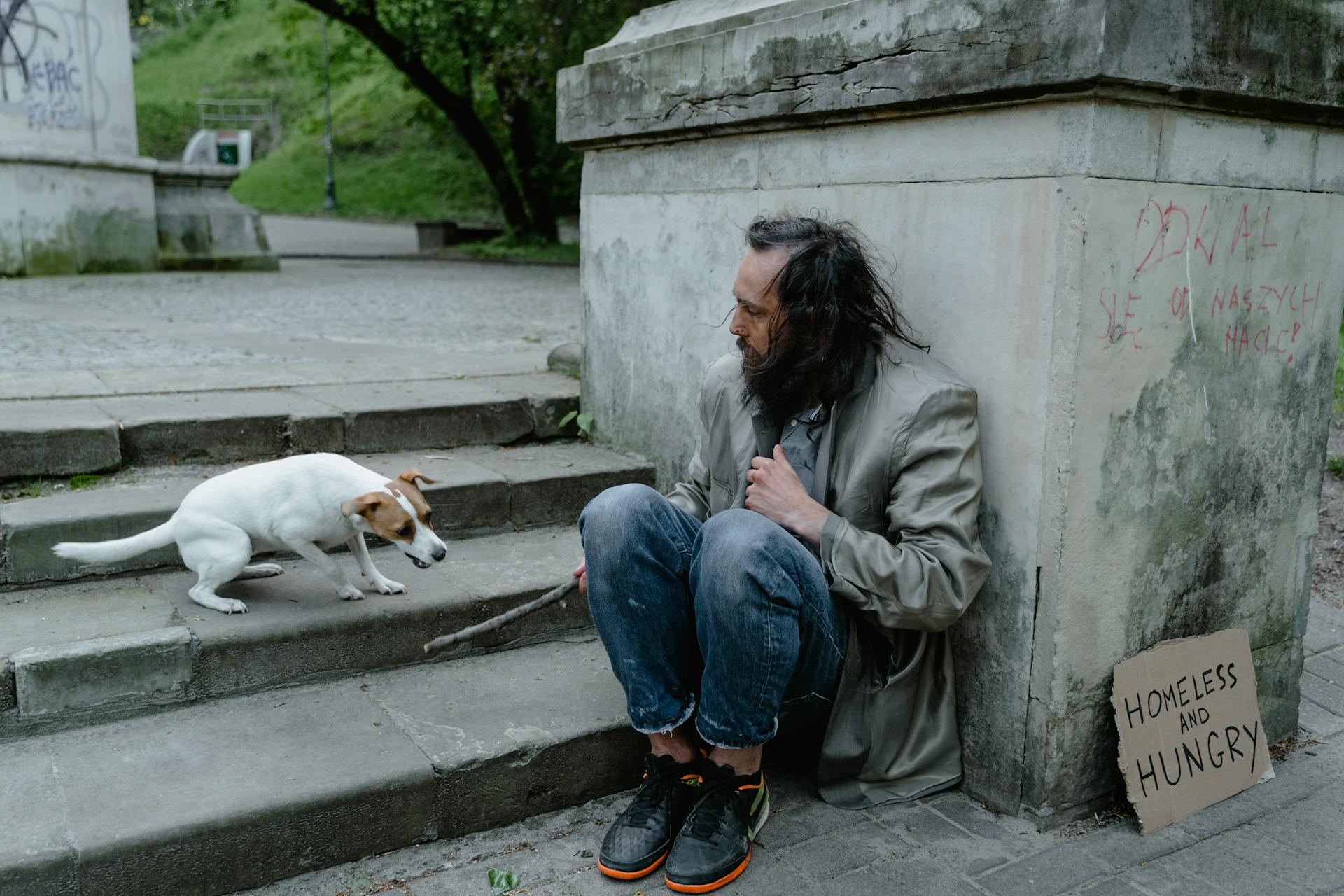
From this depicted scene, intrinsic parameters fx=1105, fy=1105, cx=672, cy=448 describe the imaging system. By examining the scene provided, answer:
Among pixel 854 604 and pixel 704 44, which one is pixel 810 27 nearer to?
pixel 704 44

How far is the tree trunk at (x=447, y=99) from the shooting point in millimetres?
15430

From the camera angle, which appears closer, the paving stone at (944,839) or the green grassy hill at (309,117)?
the paving stone at (944,839)

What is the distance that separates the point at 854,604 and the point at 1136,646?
0.83m

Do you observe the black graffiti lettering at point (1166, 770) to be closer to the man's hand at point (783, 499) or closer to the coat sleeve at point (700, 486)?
the man's hand at point (783, 499)

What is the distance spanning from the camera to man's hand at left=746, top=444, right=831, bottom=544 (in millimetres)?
2492

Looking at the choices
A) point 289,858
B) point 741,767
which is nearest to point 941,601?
point 741,767

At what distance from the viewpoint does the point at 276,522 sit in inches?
118

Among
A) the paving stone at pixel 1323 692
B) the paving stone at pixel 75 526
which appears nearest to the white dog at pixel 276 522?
the paving stone at pixel 75 526

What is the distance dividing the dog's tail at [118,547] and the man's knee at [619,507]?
4.17 feet

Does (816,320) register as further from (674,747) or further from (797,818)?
(797,818)

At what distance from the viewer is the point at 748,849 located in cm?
252

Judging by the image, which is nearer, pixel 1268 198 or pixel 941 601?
pixel 941 601

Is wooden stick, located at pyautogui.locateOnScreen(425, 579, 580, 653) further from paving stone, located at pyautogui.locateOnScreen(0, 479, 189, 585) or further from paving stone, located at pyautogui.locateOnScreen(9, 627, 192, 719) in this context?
paving stone, located at pyautogui.locateOnScreen(0, 479, 189, 585)

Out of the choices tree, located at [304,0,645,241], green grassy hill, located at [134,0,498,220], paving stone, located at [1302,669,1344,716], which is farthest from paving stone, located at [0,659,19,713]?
green grassy hill, located at [134,0,498,220]
